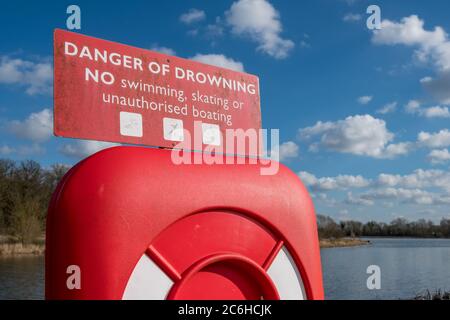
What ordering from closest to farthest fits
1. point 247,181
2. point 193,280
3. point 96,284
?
point 96,284 → point 193,280 → point 247,181

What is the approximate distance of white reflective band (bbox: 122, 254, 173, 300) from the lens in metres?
2.29

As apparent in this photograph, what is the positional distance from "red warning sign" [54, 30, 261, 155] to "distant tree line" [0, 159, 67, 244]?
24517 millimetres

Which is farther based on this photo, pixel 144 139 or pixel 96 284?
pixel 144 139

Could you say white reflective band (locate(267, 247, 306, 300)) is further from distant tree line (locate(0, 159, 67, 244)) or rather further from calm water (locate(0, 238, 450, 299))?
distant tree line (locate(0, 159, 67, 244))

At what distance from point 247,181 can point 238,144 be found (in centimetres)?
46

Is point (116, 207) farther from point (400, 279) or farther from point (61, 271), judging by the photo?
point (400, 279)

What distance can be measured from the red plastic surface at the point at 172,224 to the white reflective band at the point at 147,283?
32 mm

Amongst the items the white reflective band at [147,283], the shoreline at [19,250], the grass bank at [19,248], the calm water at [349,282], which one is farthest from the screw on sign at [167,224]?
the grass bank at [19,248]

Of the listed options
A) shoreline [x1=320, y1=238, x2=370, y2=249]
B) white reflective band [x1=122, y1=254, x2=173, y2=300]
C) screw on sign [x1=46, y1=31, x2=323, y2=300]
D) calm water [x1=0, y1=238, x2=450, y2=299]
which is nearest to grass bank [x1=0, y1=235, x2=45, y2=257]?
calm water [x1=0, y1=238, x2=450, y2=299]

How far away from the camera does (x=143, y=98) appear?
2832 mm

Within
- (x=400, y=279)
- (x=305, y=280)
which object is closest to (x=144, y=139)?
(x=305, y=280)

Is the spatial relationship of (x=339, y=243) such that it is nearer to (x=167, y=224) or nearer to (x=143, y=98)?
(x=143, y=98)

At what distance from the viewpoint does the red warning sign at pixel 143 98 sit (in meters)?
2.61
